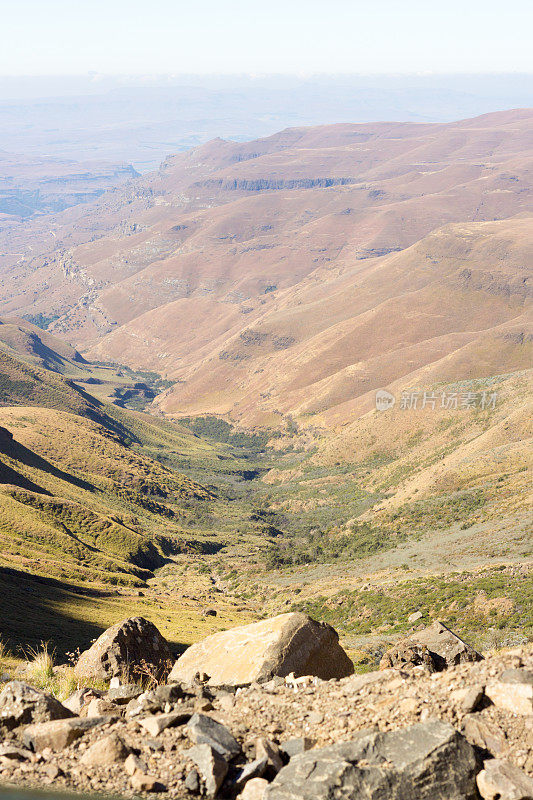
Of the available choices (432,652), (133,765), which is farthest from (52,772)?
(432,652)

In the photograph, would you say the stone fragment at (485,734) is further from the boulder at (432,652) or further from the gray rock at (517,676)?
the boulder at (432,652)

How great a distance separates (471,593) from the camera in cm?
5341

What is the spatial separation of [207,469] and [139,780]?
574ft

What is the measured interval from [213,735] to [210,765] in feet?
2.77

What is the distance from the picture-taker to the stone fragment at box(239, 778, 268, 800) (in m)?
9.39

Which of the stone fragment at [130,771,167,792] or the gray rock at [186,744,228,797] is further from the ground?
the gray rock at [186,744,228,797]

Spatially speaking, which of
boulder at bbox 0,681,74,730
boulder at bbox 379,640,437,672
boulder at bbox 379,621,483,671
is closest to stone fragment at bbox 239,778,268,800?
boulder at bbox 0,681,74,730

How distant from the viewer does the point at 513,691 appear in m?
10.6

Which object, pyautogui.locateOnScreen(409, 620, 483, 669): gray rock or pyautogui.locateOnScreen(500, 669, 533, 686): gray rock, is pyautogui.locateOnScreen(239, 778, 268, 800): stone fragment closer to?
pyautogui.locateOnScreen(500, 669, 533, 686): gray rock

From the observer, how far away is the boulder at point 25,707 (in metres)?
11.9

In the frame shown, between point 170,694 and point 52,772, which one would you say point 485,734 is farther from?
point 52,772

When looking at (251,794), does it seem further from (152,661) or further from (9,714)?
(152,661)

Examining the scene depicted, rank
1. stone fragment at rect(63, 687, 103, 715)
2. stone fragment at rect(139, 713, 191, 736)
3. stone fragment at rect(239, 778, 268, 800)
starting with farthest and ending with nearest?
stone fragment at rect(63, 687, 103, 715)
stone fragment at rect(139, 713, 191, 736)
stone fragment at rect(239, 778, 268, 800)

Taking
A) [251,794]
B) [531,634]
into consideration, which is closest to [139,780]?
[251,794]
